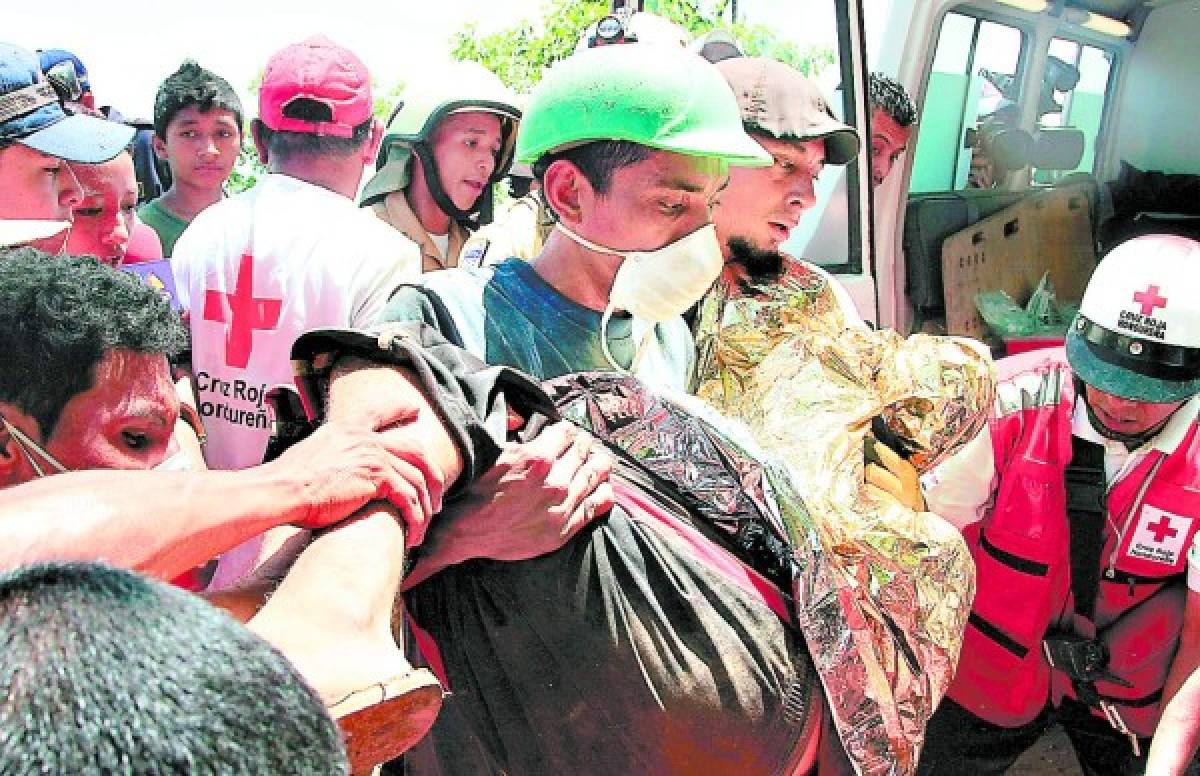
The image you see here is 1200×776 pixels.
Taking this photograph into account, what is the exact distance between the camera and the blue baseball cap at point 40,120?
2502 millimetres

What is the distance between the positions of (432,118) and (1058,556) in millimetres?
2095

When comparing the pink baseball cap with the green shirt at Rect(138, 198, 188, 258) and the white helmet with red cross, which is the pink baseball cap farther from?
the white helmet with red cross

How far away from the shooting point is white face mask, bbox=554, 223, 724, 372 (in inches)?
72.1

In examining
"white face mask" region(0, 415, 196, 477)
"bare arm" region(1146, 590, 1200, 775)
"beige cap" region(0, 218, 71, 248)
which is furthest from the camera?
"bare arm" region(1146, 590, 1200, 775)

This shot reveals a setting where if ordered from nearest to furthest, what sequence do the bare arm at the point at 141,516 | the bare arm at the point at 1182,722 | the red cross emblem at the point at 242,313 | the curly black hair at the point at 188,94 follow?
1. the bare arm at the point at 141,516
2. the bare arm at the point at 1182,722
3. the red cross emblem at the point at 242,313
4. the curly black hair at the point at 188,94

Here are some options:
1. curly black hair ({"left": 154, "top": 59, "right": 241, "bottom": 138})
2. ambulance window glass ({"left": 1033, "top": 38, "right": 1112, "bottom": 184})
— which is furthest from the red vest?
ambulance window glass ({"left": 1033, "top": 38, "right": 1112, "bottom": 184})

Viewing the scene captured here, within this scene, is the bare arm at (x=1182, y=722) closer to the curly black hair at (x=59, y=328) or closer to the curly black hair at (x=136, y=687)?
the curly black hair at (x=59, y=328)

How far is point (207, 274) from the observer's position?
8.21 ft

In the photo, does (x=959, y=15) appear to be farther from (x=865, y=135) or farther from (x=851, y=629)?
(x=851, y=629)

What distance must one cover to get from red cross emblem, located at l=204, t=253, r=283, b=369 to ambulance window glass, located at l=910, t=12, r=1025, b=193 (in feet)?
11.4

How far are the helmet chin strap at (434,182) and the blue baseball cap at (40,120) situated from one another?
1012 millimetres

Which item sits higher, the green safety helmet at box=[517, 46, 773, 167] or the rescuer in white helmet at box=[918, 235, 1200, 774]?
the green safety helmet at box=[517, 46, 773, 167]

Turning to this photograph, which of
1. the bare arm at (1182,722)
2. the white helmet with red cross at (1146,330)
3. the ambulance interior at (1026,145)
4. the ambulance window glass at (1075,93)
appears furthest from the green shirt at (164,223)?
the ambulance window glass at (1075,93)

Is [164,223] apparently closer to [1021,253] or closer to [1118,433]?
[1118,433]
